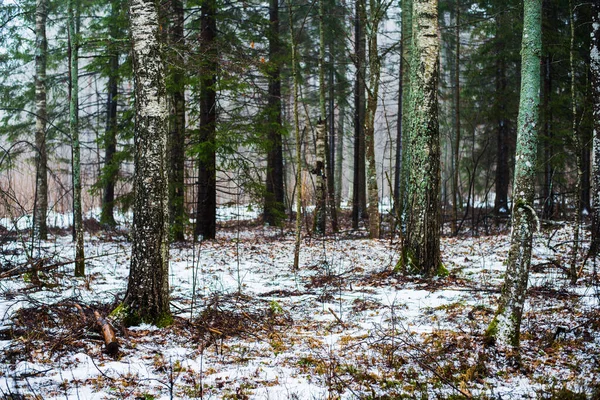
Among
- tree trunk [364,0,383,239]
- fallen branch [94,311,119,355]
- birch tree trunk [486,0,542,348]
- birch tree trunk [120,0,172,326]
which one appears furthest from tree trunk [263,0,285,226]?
fallen branch [94,311,119,355]

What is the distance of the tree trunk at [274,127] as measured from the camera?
1319cm

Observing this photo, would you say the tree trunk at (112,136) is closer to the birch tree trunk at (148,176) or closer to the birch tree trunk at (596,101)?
the birch tree trunk at (148,176)

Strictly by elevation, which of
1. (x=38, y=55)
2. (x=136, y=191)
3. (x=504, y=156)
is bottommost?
(x=136, y=191)

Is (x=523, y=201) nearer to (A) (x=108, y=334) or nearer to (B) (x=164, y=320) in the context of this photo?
(B) (x=164, y=320)

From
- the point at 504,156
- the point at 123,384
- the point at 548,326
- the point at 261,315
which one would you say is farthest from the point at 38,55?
the point at 504,156

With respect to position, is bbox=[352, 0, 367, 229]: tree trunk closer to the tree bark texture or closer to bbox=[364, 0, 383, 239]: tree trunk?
the tree bark texture

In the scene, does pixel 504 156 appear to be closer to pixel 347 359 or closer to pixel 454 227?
pixel 454 227

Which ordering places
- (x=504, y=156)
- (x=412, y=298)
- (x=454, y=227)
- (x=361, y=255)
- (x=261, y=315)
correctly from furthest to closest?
(x=504, y=156) < (x=454, y=227) < (x=361, y=255) < (x=412, y=298) < (x=261, y=315)

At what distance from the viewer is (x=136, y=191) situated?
5.12 meters

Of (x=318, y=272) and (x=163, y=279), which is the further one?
(x=318, y=272)

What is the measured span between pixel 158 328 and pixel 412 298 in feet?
11.2

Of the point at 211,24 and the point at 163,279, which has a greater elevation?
the point at 211,24

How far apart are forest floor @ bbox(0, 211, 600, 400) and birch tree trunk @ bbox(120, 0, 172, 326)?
35cm

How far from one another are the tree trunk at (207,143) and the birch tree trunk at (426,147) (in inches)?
243
